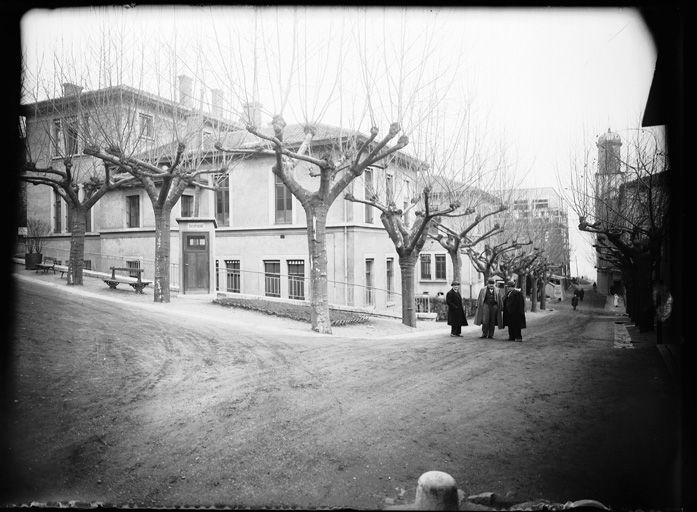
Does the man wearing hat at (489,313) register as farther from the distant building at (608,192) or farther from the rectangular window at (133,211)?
the rectangular window at (133,211)

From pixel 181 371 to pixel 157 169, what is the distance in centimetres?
192

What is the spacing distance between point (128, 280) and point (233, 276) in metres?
2.21

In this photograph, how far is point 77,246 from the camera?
3.69 m

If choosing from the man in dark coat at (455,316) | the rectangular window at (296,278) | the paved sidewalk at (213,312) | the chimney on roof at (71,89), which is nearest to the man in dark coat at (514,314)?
the paved sidewalk at (213,312)

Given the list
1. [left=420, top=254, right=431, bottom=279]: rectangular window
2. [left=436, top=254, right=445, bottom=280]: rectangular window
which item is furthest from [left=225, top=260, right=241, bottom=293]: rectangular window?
[left=436, top=254, right=445, bottom=280]: rectangular window

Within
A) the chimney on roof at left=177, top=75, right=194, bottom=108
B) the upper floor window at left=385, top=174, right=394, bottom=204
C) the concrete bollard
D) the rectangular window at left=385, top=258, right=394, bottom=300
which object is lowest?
the concrete bollard

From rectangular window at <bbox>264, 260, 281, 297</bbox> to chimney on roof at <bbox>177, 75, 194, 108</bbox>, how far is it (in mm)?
2568

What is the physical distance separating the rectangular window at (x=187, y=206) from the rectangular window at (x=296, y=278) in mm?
2449

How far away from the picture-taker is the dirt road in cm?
305

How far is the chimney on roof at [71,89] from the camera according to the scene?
4040mm

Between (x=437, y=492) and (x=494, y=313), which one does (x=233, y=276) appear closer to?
(x=494, y=313)

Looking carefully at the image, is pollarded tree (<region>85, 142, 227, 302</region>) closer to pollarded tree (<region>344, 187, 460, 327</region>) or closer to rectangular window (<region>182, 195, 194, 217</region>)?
rectangular window (<region>182, 195, 194, 217</region>)

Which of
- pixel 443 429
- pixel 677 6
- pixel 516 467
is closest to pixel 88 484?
pixel 443 429

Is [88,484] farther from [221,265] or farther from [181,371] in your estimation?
[221,265]
